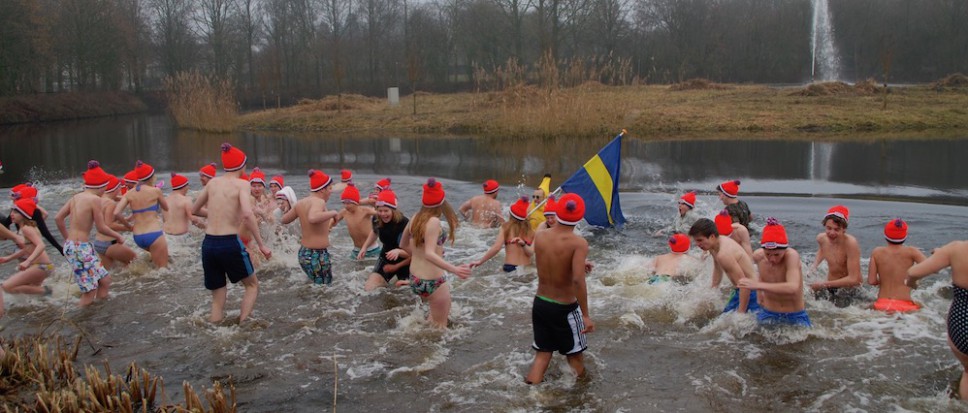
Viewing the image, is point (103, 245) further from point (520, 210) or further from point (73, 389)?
point (520, 210)

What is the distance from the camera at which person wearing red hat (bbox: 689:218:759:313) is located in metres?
6.31

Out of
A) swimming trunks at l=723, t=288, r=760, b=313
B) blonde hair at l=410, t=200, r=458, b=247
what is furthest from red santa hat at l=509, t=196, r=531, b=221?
swimming trunks at l=723, t=288, r=760, b=313

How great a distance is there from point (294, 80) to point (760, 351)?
52780mm

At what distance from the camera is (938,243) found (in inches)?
402

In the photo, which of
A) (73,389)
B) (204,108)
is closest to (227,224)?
(73,389)

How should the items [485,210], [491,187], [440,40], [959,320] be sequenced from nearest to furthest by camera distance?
[959,320]
[491,187]
[485,210]
[440,40]

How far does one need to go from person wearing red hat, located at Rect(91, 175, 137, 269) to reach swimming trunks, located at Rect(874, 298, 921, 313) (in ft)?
27.4

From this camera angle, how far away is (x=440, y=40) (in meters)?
52.5

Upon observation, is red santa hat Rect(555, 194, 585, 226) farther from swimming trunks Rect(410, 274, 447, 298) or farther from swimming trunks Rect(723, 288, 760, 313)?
swimming trunks Rect(723, 288, 760, 313)

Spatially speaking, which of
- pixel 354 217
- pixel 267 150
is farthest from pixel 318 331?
pixel 267 150

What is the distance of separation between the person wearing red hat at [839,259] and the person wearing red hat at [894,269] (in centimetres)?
23

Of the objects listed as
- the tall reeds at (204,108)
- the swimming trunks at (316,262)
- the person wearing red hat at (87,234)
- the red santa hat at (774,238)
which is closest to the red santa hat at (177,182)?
the person wearing red hat at (87,234)

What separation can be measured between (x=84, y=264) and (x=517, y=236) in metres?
4.72

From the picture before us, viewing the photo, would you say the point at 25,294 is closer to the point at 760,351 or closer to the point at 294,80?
the point at 760,351
